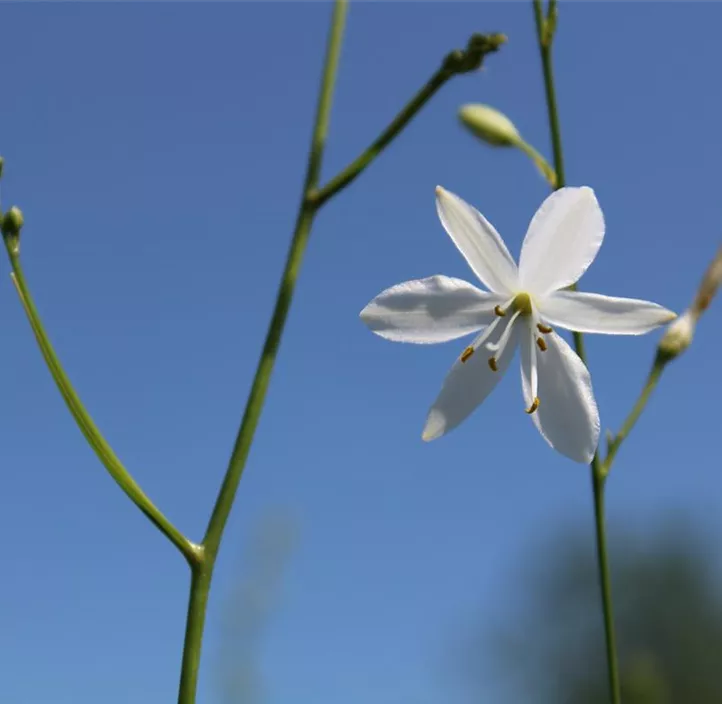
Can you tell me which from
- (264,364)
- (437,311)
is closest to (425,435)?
(437,311)

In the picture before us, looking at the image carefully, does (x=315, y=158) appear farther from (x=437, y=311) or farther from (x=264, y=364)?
(x=437, y=311)

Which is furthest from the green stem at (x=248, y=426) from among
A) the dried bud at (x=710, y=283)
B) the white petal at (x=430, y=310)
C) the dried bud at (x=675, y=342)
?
the dried bud at (x=710, y=283)

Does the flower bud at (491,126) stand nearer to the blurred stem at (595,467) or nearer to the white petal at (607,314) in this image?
the blurred stem at (595,467)

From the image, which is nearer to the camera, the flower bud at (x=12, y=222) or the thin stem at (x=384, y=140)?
the thin stem at (x=384, y=140)

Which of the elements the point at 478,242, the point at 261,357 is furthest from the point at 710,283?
the point at 261,357

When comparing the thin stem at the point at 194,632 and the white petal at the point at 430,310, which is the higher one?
the white petal at the point at 430,310

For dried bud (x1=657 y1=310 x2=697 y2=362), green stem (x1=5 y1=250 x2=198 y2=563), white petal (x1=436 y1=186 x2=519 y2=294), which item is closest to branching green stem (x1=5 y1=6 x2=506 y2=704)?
green stem (x1=5 y1=250 x2=198 y2=563)
